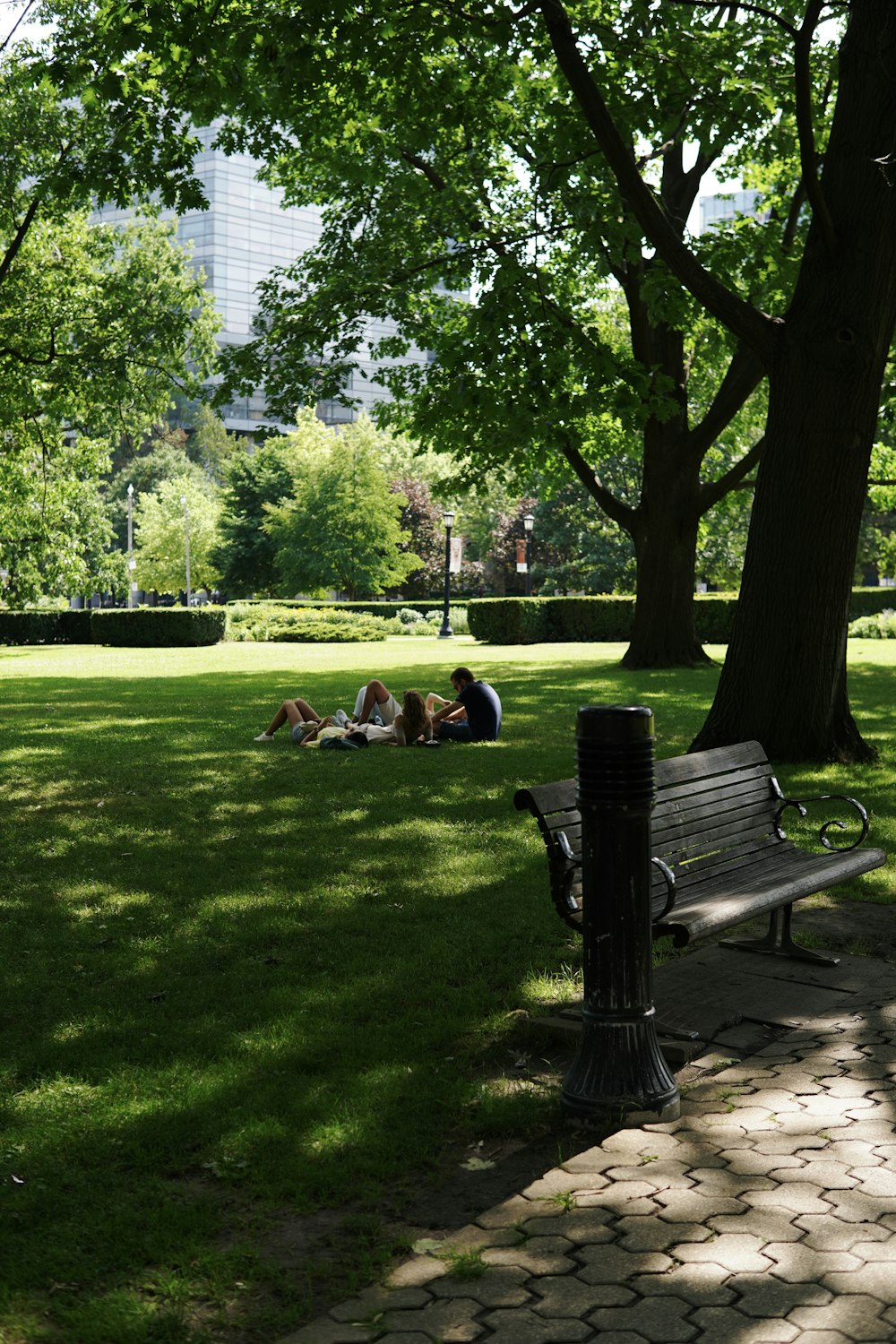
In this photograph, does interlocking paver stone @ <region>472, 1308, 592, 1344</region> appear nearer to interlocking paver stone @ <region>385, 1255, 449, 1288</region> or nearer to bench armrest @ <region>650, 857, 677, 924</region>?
interlocking paver stone @ <region>385, 1255, 449, 1288</region>

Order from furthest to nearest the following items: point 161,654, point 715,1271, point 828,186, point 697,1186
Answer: point 161,654 < point 828,186 < point 697,1186 < point 715,1271

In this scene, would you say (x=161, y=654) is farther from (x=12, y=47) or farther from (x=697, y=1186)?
(x=697, y=1186)

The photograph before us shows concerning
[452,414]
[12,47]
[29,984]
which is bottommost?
[29,984]

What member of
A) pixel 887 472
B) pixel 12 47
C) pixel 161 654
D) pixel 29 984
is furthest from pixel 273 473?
pixel 29 984

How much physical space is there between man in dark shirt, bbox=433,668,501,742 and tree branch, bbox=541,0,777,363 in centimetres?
423

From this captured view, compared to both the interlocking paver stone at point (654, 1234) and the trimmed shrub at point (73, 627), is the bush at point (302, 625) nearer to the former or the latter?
the trimmed shrub at point (73, 627)

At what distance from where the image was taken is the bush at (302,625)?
3819 centimetres

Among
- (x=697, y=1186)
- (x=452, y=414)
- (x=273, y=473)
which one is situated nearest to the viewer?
(x=697, y=1186)

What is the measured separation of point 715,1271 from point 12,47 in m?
19.1

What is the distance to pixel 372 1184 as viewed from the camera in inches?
143

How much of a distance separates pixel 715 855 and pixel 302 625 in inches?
1319

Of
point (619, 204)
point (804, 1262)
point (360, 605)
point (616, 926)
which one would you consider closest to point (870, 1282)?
point (804, 1262)

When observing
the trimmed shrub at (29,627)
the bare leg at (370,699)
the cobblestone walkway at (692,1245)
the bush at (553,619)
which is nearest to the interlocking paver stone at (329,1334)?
the cobblestone walkway at (692,1245)

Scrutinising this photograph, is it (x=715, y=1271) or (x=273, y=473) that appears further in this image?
(x=273, y=473)
